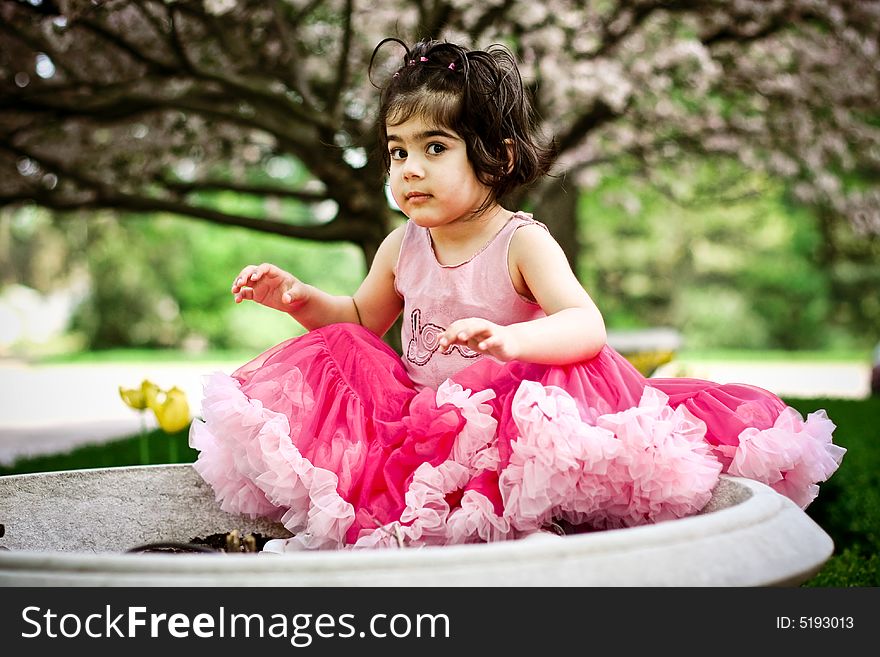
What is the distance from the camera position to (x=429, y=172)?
6.54 feet

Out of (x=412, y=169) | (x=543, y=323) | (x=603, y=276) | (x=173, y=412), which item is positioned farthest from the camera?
(x=603, y=276)

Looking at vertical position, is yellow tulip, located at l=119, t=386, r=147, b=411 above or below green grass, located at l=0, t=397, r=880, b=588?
above

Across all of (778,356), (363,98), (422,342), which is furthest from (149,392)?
(778,356)

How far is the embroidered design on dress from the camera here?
2.13 m

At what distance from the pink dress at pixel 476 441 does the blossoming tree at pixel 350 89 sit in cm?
234

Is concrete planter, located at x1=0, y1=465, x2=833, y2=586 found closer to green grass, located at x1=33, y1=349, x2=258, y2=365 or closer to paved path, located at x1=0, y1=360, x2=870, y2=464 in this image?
paved path, located at x1=0, y1=360, x2=870, y2=464

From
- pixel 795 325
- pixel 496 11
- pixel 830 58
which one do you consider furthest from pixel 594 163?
pixel 795 325

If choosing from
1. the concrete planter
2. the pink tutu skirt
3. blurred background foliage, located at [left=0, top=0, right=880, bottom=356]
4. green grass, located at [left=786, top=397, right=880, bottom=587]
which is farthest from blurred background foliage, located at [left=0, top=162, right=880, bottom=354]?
the concrete planter

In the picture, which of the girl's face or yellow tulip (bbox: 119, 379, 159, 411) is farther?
yellow tulip (bbox: 119, 379, 159, 411)

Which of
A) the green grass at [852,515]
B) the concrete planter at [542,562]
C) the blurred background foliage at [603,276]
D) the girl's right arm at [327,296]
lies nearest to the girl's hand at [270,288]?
the girl's right arm at [327,296]

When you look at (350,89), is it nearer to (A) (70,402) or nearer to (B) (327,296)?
(B) (327,296)

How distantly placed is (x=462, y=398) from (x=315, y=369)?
36 centimetres

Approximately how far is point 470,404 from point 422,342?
0.37 m

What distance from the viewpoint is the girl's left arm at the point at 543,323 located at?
61.4 inches
